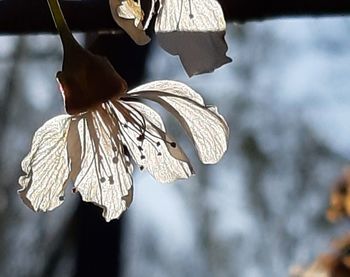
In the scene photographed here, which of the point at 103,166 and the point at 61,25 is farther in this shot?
the point at 103,166

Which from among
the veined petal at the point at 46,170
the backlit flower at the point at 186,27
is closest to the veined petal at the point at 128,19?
the backlit flower at the point at 186,27

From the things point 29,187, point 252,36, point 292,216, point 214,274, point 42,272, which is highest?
point 29,187

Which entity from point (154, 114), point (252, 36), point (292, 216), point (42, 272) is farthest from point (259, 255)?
point (154, 114)

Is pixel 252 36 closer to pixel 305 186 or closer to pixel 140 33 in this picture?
pixel 305 186

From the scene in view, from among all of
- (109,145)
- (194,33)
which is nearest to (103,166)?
(109,145)

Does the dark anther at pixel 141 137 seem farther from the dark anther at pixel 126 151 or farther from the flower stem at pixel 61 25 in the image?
the flower stem at pixel 61 25

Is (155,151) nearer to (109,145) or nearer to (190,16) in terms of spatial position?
(109,145)
